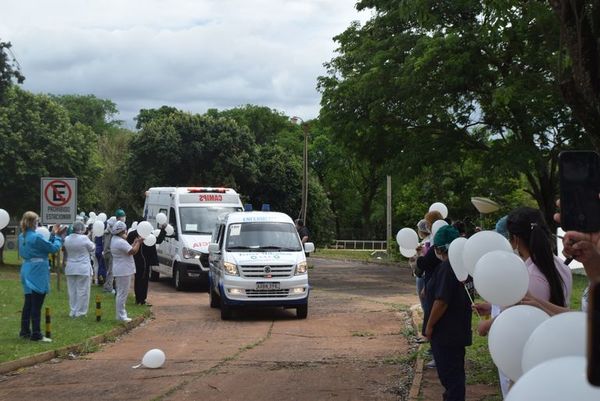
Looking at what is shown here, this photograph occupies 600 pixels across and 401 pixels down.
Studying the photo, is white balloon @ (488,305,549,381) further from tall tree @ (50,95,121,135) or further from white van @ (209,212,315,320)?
tall tree @ (50,95,121,135)

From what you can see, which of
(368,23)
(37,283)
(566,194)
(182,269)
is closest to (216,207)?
(182,269)

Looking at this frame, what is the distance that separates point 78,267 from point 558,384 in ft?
42.5

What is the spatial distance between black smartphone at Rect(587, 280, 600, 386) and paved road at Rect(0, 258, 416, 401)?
6.98 meters

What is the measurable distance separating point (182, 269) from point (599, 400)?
2034cm

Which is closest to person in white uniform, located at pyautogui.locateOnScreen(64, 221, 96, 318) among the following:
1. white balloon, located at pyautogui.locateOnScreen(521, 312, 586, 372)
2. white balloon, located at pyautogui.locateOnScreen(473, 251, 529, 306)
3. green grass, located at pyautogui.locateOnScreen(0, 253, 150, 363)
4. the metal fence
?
green grass, located at pyautogui.locateOnScreen(0, 253, 150, 363)

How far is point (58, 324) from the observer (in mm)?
13617

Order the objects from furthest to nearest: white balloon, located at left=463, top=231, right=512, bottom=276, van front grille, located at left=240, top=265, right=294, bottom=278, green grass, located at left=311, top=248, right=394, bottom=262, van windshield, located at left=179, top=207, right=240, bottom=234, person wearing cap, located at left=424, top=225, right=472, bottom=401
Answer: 1. green grass, located at left=311, top=248, right=394, bottom=262
2. van windshield, located at left=179, top=207, right=240, bottom=234
3. van front grille, located at left=240, top=265, right=294, bottom=278
4. person wearing cap, located at left=424, top=225, right=472, bottom=401
5. white balloon, located at left=463, top=231, right=512, bottom=276

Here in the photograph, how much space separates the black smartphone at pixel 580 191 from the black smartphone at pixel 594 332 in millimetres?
1776

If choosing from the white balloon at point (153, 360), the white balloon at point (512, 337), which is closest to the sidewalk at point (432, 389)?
the white balloon at point (153, 360)

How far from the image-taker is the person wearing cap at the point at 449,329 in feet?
20.6

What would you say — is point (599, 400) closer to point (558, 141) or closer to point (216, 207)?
point (216, 207)

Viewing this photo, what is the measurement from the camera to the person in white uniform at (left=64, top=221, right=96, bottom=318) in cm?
1402

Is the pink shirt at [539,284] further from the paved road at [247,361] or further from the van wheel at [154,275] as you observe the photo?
the van wheel at [154,275]

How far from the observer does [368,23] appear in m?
28.4
